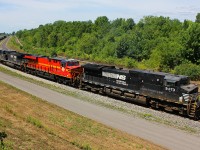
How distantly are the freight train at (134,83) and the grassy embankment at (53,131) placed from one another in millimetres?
8350

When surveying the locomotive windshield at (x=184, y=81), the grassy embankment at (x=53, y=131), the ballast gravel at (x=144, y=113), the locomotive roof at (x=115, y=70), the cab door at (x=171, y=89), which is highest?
the locomotive roof at (x=115, y=70)

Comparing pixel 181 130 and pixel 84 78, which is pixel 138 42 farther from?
pixel 181 130

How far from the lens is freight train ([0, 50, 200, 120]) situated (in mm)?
25953

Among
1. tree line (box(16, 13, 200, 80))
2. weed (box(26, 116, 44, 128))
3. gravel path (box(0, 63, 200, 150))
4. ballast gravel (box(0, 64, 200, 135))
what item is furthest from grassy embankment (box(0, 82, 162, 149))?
tree line (box(16, 13, 200, 80))

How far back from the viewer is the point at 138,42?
263 ft

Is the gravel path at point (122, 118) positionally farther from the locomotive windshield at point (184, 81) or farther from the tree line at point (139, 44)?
the tree line at point (139, 44)

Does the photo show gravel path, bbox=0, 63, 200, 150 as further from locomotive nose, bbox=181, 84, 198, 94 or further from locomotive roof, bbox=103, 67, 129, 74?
locomotive roof, bbox=103, 67, 129, 74

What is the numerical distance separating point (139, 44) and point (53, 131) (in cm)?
6293

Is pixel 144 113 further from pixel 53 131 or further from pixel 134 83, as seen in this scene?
pixel 53 131

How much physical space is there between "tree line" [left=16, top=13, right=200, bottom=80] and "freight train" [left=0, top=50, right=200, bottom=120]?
15.9m

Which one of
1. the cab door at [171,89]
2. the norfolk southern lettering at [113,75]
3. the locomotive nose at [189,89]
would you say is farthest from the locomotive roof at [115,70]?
the locomotive nose at [189,89]

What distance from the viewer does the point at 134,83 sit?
100ft

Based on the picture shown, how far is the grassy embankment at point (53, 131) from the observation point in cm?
1591

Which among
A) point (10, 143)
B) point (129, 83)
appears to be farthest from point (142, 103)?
point (10, 143)
